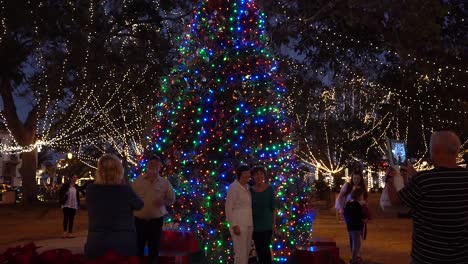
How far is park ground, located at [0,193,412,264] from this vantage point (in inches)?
529

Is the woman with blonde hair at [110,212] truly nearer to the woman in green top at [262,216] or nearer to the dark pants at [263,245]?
the woman in green top at [262,216]

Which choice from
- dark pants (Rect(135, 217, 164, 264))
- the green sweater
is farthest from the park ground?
dark pants (Rect(135, 217, 164, 264))

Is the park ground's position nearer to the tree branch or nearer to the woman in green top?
the woman in green top

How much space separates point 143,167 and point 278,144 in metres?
2.46

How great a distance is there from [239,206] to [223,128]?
2157 mm

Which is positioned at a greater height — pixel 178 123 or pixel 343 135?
pixel 343 135

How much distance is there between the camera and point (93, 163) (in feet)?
247

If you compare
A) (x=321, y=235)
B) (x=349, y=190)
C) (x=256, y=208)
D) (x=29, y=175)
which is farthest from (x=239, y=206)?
(x=29, y=175)

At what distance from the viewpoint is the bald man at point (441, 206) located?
170 inches

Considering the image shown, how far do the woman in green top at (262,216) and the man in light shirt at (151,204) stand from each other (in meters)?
1.17

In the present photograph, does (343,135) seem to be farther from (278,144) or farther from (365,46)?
(278,144)

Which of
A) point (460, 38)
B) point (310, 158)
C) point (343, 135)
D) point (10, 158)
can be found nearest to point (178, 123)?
point (460, 38)

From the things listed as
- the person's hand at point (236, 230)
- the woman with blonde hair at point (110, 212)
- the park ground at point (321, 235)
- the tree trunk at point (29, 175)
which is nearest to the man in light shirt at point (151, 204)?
the person's hand at point (236, 230)

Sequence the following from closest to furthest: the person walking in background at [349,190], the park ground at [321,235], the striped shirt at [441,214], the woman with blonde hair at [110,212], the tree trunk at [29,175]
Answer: the striped shirt at [441,214] → the woman with blonde hair at [110,212] → the person walking in background at [349,190] → the park ground at [321,235] → the tree trunk at [29,175]
